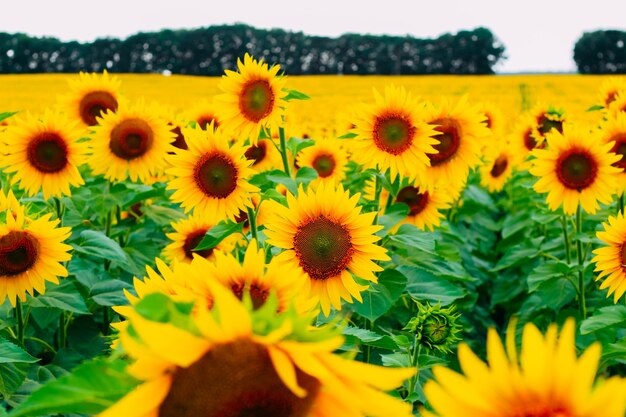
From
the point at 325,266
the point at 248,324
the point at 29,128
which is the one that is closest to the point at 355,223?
the point at 325,266

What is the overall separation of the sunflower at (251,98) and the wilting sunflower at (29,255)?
1.03 m

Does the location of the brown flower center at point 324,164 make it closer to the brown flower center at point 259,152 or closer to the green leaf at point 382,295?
the brown flower center at point 259,152

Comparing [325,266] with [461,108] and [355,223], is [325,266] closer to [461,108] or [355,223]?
[355,223]

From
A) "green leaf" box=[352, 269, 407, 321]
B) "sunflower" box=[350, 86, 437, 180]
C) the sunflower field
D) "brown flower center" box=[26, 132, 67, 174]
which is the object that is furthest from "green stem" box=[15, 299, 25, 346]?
"sunflower" box=[350, 86, 437, 180]

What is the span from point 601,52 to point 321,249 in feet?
168

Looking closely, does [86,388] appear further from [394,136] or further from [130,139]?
[130,139]

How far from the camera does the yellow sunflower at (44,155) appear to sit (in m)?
3.47

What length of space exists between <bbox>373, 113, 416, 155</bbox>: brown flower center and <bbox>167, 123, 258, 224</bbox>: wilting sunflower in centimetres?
61

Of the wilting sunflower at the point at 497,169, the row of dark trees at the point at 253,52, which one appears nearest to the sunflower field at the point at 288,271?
the wilting sunflower at the point at 497,169

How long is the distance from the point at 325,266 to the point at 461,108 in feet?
4.80

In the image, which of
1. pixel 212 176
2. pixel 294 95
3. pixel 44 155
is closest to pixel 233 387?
pixel 212 176

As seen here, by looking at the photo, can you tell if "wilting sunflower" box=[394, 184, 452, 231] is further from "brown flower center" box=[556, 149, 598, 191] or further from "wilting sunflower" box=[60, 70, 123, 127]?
"wilting sunflower" box=[60, 70, 123, 127]

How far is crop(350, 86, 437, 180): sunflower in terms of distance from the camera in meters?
3.06

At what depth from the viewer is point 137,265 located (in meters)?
3.65
